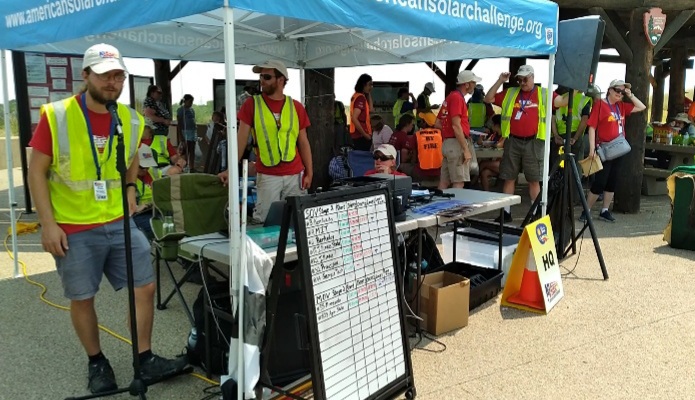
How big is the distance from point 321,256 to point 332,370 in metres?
0.51

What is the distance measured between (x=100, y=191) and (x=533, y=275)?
311 centimetres

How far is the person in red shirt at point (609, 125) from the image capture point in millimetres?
6898

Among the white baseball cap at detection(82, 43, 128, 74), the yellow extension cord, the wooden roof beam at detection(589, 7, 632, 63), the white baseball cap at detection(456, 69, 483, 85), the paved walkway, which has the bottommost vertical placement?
the paved walkway

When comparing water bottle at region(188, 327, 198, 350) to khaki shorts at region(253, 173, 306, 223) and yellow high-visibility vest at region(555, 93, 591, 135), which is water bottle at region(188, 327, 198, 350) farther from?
yellow high-visibility vest at region(555, 93, 591, 135)

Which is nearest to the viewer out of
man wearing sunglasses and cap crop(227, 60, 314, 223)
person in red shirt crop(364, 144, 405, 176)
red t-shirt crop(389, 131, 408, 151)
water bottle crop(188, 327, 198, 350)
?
water bottle crop(188, 327, 198, 350)

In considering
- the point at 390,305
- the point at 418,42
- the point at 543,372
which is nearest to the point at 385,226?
the point at 390,305

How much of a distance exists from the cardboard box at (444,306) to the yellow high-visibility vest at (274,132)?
1425 millimetres

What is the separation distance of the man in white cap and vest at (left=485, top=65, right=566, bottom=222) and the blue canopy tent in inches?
24.4

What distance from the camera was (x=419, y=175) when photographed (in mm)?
7613

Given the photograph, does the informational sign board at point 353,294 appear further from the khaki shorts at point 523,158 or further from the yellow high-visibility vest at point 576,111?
the yellow high-visibility vest at point 576,111

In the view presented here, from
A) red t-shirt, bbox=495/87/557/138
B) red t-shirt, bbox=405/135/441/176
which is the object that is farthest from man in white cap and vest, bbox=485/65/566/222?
red t-shirt, bbox=405/135/441/176

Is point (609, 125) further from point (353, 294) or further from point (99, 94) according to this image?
point (99, 94)

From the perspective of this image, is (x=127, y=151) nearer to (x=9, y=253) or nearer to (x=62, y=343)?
(x=62, y=343)

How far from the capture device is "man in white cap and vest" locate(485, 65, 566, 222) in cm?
612
